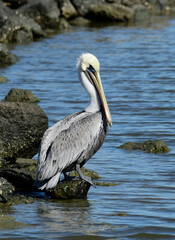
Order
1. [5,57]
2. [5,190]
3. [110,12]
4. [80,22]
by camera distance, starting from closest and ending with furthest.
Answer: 1. [5,190]
2. [5,57]
3. [110,12]
4. [80,22]

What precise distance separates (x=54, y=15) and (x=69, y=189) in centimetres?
2025

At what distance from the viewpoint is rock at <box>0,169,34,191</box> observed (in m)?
6.53

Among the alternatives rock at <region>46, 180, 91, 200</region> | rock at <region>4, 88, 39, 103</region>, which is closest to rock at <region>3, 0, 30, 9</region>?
rock at <region>4, 88, 39, 103</region>

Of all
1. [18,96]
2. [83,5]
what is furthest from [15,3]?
[18,96]

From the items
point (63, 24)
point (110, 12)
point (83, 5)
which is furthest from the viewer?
point (110, 12)

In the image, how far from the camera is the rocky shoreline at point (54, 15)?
72.2 feet

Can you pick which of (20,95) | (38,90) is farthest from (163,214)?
(38,90)

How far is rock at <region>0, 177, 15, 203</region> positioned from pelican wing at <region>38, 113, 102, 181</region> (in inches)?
15.6

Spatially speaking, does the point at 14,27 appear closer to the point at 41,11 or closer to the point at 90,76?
the point at 41,11

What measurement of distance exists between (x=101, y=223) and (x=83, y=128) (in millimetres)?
1190

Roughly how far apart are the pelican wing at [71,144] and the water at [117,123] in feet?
1.37

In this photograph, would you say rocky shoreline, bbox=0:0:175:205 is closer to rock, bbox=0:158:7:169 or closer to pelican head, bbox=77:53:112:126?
rock, bbox=0:158:7:169

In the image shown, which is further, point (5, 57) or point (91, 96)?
point (5, 57)

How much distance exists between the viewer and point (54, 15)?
2569 centimetres
